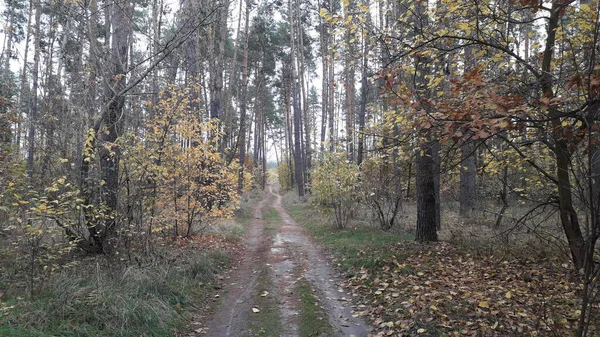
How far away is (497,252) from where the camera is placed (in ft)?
22.7

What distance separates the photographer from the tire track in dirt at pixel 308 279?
4914 mm

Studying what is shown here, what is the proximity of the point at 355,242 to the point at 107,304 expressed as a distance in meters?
6.49

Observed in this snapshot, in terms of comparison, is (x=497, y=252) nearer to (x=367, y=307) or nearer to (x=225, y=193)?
(x=367, y=307)

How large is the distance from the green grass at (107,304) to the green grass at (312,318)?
1.72m

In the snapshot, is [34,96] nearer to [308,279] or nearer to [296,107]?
[296,107]

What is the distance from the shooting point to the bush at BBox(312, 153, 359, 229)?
11.7 m

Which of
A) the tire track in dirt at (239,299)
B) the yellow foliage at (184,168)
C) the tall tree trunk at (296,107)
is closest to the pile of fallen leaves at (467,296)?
the tire track in dirt at (239,299)

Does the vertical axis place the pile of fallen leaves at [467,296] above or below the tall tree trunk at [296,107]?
below

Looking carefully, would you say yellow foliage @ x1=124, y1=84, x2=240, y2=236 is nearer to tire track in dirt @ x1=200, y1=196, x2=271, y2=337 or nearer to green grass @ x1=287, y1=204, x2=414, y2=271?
tire track in dirt @ x1=200, y1=196, x2=271, y2=337

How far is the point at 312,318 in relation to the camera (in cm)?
506

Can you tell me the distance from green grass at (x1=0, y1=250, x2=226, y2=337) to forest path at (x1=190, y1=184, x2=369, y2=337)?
0.61 meters

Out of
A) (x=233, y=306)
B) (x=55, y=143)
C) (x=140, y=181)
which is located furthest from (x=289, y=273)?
(x=55, y=143)

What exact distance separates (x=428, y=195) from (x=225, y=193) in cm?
593

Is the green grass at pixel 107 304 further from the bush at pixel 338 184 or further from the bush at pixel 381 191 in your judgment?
the bush at pixel 381 191
